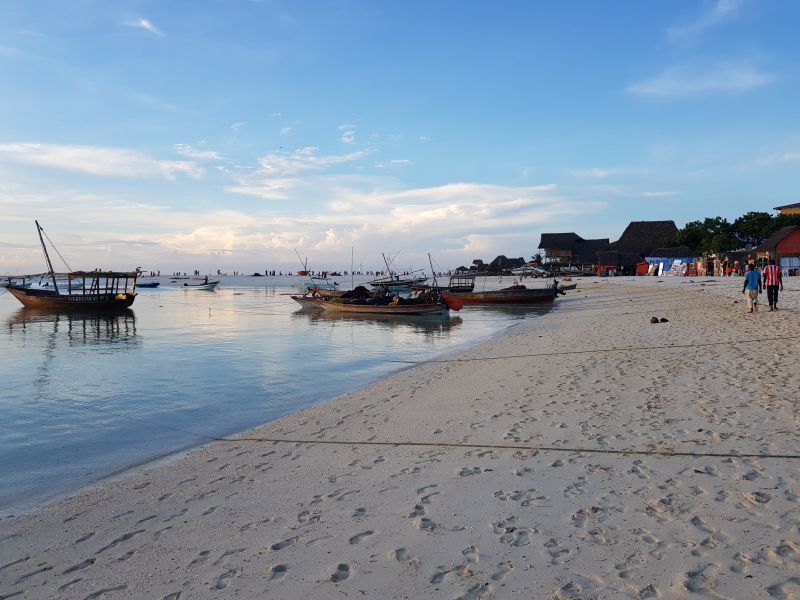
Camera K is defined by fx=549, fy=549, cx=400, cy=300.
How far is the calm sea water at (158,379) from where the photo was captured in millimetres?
7301

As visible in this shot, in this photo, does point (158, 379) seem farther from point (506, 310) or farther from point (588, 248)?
point (588, 248)

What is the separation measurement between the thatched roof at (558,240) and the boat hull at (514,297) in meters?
48.6

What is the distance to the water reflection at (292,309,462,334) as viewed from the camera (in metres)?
23.7

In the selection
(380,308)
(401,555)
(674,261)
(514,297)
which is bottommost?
(401,555)

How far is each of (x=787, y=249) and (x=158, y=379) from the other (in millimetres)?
48166

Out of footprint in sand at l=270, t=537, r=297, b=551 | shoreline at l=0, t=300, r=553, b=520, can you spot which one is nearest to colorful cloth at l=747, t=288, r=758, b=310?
shoreline at l=0, t=300, r=553, b=520

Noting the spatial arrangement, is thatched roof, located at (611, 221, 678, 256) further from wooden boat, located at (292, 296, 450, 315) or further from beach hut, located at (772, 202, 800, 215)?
wooden boat, located at (292, 296, 450, 315)

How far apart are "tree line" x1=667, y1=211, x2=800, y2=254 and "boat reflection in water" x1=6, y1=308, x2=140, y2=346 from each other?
51974 mm

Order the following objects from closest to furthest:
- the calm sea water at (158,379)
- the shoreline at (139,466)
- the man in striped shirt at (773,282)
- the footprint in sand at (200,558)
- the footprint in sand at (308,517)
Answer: the footprint in sand at (200,558) < the footprint in sand at (308,517) < the shoreline at (139,466) < the calm sea water at (158,379) < the man in striped shirt at (773,282)

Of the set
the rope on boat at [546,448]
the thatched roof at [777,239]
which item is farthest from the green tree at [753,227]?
the rope on boat at [546,448]

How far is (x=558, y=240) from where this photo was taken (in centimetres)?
8144

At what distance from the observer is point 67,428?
8641mm

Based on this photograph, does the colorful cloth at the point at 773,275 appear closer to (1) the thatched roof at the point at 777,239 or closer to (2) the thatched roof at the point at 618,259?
(1) the thatched roof at the point at 777,239

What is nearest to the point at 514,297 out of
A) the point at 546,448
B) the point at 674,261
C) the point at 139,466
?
the point at 546,448
